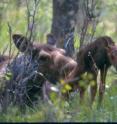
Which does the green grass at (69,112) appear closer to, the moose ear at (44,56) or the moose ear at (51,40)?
the moose ear at (44,56)

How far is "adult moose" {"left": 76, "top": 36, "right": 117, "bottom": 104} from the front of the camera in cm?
799

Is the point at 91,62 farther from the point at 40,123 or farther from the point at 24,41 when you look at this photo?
the point at 40,123

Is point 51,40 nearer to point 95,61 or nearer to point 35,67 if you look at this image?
point 35,67

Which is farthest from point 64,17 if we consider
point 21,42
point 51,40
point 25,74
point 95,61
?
point 95,61

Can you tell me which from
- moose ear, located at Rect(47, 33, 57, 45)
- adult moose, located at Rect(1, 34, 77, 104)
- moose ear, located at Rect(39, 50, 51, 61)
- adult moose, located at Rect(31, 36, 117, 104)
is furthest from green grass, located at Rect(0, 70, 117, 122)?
moose ear, located at Rect(47, 33, 57, 45)

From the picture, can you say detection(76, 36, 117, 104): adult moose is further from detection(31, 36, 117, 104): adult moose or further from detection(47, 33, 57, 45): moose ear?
detection(47, 33, 57, 45): moose ear

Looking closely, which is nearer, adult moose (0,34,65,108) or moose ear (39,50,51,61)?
adult moose (0,34,65,108)

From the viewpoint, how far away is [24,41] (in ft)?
28.2

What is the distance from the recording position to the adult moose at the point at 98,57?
7.99 metres

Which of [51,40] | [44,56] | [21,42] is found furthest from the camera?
[51,40]

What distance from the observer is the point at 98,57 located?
8094 millimetres

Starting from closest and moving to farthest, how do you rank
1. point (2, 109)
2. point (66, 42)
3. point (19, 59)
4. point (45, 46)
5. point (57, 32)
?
1. point (2, 109)
2. point (19, 59)
3. point (45, 46)
4. point (66, 42)
5. point (57, 32)

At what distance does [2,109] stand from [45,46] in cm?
190

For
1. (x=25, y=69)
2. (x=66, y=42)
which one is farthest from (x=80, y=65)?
(x=66, y=42)
